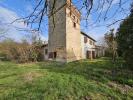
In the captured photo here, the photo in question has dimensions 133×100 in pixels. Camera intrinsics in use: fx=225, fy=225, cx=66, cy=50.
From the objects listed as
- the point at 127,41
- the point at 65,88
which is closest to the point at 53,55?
the point at 127,41

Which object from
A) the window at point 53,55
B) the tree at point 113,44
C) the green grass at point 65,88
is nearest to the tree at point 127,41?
the green grass at point 65,88

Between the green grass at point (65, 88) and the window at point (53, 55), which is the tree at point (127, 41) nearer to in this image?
the green grass at point (65, 88)

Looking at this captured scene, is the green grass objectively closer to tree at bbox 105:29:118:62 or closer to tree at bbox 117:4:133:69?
tree at bbox 117:4:133:69

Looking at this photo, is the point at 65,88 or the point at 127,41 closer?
the point at 65,88

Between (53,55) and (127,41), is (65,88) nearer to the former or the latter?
(127,41)

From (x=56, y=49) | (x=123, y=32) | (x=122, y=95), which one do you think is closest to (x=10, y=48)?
(x=56, y=49)

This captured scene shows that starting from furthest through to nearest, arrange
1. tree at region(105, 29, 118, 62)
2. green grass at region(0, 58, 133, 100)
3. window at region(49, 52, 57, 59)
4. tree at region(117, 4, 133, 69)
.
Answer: window at region(49, 52, 57, 59) → tree at region(105, 29, 118, 62) → tree at region(117, 4, 133, 69) → green grass at region(0, 58, 133, 100)

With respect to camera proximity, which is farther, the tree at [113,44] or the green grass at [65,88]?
the tree at [113,44]

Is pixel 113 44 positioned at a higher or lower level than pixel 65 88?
higher

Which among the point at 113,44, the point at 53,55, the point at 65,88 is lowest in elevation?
the point at 65,88

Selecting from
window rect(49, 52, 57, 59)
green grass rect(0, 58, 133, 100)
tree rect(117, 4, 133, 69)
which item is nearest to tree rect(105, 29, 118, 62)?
tree rect(117, 4, 133, 69)

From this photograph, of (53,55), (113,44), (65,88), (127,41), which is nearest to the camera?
(65,88)

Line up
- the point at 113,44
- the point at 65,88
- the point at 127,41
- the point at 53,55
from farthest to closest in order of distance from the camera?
the point at 53,55 < the point at 113,44 < the point at 127,41 < the point at 65,88

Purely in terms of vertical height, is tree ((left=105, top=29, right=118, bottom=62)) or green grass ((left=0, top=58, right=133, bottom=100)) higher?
tree ((left=105, top=29, right=118, bottom=62))
